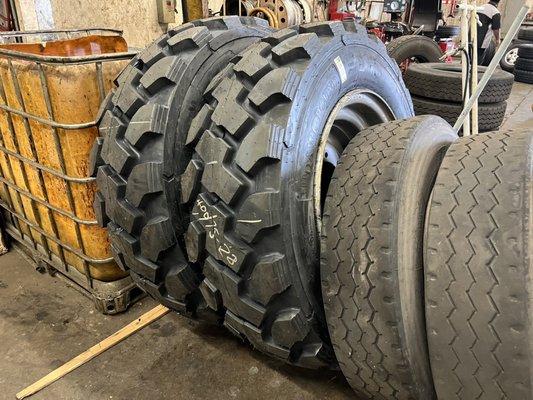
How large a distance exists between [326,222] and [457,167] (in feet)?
1.21

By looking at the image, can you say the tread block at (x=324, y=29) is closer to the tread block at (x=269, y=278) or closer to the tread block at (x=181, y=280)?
the tread block at (x=269, y=278)

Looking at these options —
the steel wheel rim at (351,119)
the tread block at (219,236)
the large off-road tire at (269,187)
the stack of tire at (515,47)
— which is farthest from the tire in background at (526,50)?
the tread block at (219,236)

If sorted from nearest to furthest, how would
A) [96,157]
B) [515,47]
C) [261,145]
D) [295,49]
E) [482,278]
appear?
[482,278], [261,145], [295,49], [96,157], [515,47]

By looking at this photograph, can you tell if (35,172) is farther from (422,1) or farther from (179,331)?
(422,1)

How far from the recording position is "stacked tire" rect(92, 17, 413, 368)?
3.58 ft

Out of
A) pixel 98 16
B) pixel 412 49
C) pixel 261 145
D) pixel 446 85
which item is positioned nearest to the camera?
pixel 261 145

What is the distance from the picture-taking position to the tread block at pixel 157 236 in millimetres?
1320

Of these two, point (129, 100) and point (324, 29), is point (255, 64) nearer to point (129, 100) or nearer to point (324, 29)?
point (324, 29)

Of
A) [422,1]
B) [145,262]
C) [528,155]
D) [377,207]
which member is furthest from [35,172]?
[422,1]

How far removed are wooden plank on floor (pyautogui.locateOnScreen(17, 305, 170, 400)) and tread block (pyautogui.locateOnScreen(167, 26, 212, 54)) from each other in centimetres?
110

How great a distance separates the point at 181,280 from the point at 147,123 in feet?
1.69

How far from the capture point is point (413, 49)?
478 cm

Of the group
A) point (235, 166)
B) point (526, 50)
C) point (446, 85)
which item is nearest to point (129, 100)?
point (235, 166)

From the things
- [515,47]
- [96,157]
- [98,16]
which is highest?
[98,16]
